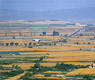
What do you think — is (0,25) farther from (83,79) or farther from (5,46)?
(83,79)

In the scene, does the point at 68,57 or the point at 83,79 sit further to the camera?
the point at 68,57

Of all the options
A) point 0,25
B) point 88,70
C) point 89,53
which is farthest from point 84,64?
point 0,25

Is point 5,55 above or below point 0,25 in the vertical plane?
below

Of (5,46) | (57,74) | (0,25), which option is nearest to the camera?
(57,74)

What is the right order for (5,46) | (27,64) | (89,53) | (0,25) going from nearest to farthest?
(27,64) → (89,53) → (5,46) → (0,25)

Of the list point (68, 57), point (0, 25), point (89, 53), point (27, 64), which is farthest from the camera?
point (0, 25)

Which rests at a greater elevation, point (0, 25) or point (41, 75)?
point (0, 25)

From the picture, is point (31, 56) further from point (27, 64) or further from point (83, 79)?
point (83, 79)

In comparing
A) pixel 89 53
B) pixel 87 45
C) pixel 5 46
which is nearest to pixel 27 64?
pixel 89 53

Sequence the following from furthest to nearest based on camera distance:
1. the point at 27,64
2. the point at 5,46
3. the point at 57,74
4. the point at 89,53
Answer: the point at 5,46
the point at 89,53
the point at 27,64
the point at 57,74
